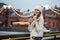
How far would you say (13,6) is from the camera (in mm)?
2939

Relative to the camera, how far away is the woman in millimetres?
2859

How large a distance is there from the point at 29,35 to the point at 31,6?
550 millimetres

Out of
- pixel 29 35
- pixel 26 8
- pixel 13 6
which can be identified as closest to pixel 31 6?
pixel 26 8

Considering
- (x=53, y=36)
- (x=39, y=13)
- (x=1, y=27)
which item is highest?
(x=39, y=13)

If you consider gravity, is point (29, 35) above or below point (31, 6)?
below

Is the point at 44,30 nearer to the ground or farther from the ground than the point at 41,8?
nearer to the ground

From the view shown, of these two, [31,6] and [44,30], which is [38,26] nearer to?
[44,30]

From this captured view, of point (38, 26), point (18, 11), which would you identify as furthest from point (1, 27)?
point (38, 26)

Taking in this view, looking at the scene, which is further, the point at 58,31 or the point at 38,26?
the point at 58,31

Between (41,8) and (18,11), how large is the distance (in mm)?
445

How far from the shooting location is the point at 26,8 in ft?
9.72

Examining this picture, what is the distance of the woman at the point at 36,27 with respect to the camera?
2.86 m

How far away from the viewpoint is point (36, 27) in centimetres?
288

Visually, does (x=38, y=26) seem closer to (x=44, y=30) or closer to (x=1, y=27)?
(x=44, y=30)
